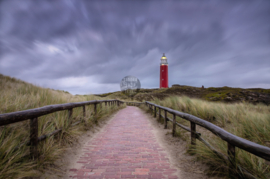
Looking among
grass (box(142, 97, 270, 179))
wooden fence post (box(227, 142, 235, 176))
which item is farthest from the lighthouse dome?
wooden fence post (box(227, 142, 235, 176))

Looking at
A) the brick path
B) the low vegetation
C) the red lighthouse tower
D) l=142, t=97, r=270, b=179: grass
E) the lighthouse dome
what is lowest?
the brick path

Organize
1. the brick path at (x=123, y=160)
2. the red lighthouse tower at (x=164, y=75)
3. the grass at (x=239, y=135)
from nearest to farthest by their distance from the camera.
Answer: the grass at (x=239, y=135) → the brick path at (x=123, y=160) → the red lighthouse tower at (x=164, y=75)

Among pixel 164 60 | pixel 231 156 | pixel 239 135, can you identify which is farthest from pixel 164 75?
pixel 231 156

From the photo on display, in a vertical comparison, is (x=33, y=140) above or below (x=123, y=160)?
above

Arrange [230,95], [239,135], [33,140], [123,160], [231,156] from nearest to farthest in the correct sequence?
[231,156] < [33,140] < [123,160] < [239,135] < [230,95]

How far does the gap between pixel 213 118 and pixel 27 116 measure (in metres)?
7.10

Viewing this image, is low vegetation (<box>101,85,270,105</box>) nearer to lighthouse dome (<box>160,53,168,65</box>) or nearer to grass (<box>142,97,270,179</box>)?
grass (<box>142,97,270,179</box>)

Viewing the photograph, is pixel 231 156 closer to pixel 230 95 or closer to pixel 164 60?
pixel 230 95

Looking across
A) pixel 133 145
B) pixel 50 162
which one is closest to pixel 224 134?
pixel 133 145

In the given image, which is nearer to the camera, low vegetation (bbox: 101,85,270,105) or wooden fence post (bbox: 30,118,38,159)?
wooden fence post (bbox: 30,118,38,159)

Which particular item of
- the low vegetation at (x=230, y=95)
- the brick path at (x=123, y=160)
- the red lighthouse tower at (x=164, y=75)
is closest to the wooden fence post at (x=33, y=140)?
the brick path at (x=123, y=160)

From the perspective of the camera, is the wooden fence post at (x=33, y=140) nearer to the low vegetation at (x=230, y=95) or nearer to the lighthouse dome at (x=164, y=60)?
the low vegetation at (x=230, y=95)

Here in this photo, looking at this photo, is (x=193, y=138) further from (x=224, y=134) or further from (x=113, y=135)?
(x=113, y=135)

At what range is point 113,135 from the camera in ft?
17.9
